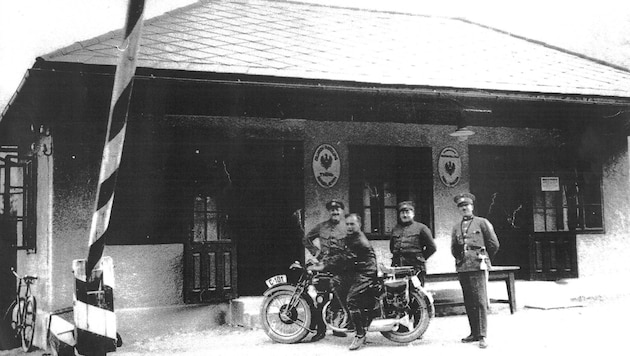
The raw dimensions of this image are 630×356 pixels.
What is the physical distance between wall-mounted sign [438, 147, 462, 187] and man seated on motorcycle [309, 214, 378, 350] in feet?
11.5

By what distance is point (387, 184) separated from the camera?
10.5 meters

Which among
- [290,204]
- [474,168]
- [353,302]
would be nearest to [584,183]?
[474,168]

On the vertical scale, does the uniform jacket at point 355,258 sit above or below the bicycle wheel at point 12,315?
above

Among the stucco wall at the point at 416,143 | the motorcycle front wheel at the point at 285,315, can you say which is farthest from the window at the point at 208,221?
the motorcycle front wheel at the point at 285,315

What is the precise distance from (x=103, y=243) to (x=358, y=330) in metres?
3.84

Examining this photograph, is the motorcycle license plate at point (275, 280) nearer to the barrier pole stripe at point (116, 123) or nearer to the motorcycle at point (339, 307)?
the motorcycle at point (339, 307)

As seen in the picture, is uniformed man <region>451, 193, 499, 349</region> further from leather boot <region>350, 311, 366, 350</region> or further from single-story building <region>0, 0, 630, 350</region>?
single-story building <region>0, 0, 630, 350</region>

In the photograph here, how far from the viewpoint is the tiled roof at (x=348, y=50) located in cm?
866

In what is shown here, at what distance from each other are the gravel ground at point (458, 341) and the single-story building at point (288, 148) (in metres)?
0.99

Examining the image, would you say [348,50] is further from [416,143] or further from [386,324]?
[386,324]

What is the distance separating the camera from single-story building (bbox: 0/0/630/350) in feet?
27.7

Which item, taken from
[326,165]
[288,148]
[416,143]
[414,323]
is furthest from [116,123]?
[416,143]

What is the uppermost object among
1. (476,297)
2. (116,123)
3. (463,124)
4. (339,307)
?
(463,124)

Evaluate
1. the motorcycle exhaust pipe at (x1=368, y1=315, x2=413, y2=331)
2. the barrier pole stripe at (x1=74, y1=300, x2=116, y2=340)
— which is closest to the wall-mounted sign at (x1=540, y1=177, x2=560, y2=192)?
the motorcycle exhaust pipe at (x1=368, y1=315, x2=413, y2=331)
